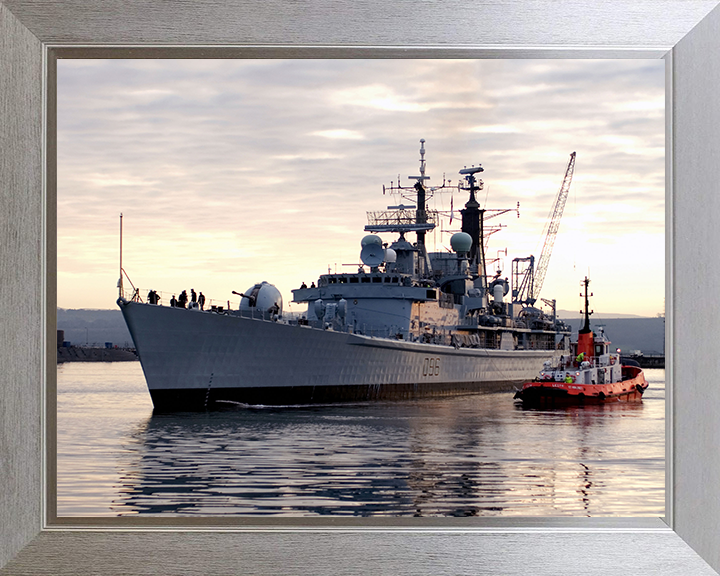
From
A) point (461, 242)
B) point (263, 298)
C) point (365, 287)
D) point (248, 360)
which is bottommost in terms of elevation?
point (248, 360)

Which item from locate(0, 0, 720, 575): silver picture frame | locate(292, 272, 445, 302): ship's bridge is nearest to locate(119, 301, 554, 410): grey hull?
locate(292, 272, 445, 302): ship's bridge

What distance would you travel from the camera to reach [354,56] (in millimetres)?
4156

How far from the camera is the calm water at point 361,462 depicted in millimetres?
6258

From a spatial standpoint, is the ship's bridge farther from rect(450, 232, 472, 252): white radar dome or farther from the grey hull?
rect(450, 232, 472, 252): white radar dome

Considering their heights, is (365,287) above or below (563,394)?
above

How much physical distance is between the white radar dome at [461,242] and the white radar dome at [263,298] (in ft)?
34.1

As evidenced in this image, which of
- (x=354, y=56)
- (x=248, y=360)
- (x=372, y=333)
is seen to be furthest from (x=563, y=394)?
(x=354, y=56)

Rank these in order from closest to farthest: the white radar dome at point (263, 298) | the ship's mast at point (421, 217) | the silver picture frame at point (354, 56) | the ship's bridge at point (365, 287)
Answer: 1. the silver picture frame at point (354, 56)
2. the white radar dome at point (263, 298)
3. the ship's bridge at point (365, 287)
4. the ship's mast at point (421, 217)

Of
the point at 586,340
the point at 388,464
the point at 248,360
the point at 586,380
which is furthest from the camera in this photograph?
the point at 586,340

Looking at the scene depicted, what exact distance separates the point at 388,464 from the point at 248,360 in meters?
6.96

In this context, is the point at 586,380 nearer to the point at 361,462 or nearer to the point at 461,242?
the point at 461,242

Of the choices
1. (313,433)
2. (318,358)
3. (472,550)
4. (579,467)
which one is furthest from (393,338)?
(472,550)

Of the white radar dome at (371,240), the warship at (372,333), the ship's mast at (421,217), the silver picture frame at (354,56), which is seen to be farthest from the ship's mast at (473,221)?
Answer: the silver picture frame at (354,56)

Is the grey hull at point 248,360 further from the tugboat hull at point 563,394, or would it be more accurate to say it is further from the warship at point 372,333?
the tugboat hull at point 563,394
